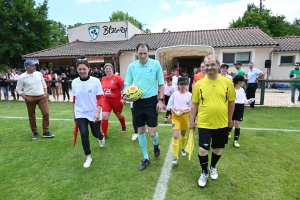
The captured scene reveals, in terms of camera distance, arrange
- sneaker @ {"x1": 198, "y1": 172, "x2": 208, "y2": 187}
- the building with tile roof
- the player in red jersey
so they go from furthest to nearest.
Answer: the building with tile roof
the player in red jersey
sneaker @ {"x1": 198, "y1": 172, "x2": 208, "y2": 187}

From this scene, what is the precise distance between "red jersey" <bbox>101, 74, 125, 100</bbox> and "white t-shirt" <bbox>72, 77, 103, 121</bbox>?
4.03ft

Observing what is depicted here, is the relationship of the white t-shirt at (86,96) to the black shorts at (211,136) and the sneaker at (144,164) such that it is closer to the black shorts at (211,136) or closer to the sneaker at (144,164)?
the sneaker at (144,164)

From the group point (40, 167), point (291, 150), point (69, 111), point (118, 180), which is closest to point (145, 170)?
point (118, 180)

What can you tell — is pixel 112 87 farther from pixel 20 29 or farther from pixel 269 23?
pixel 269 23

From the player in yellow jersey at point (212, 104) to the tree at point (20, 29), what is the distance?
27.8 meters

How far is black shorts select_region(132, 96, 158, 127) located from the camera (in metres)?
3.42

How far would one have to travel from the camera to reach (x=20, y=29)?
81.3ft

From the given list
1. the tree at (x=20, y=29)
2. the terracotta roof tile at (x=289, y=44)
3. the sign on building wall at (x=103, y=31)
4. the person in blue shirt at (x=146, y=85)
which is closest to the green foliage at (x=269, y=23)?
the terracotta roof tile at (x=289, y=44)

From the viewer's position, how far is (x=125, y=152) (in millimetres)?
4316

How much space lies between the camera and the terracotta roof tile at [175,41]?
1686cm

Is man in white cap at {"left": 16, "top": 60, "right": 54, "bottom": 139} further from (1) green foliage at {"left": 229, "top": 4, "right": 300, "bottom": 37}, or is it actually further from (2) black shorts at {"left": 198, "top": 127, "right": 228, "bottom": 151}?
(1) green foliage at {"left": 229, "top": 4, "right": 300, "bottom": 37}

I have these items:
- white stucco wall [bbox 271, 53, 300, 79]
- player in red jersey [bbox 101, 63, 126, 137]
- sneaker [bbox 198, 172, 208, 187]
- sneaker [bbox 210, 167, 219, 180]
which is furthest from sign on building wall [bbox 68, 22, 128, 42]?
sneaker [bbox 198, 172, 208, 187]

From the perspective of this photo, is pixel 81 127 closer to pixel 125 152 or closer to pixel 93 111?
pixel 93 111

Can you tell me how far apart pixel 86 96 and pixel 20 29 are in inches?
1067
